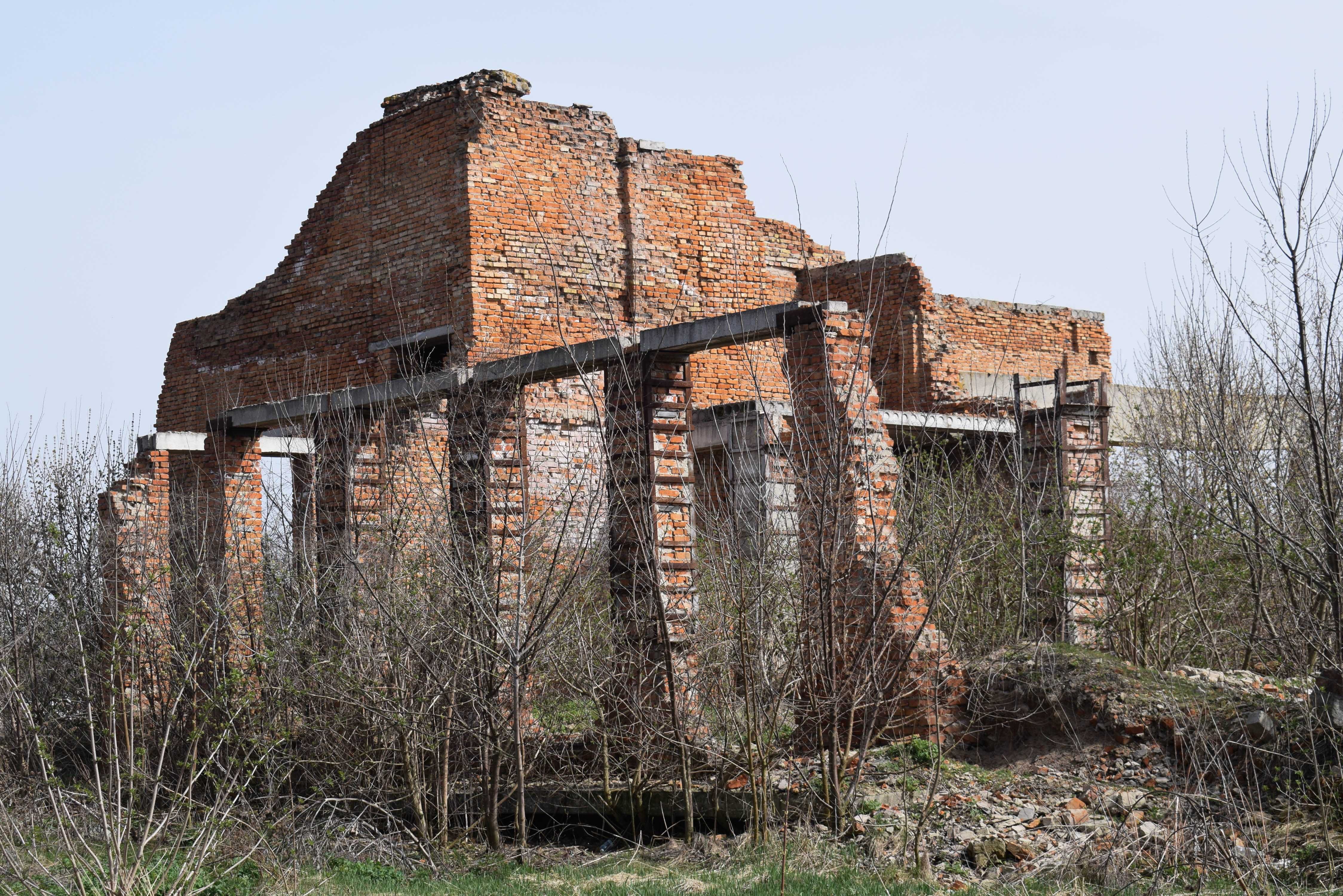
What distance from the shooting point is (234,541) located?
11945mm

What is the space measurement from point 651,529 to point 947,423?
25.2 feet

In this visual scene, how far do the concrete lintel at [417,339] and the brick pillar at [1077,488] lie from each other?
6.73 m

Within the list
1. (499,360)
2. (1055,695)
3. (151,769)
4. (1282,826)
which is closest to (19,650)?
(151,769)

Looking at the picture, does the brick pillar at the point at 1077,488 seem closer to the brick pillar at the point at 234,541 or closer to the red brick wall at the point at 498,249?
the red brick wall at the point at 498,249

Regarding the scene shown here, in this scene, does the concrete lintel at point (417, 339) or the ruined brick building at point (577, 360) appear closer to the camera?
the ruined brick building at point (577, 360)

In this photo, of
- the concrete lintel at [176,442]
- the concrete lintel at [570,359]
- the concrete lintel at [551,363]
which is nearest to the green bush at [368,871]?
the concrete lintel at [570,359]

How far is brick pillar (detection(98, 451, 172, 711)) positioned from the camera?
9.31m

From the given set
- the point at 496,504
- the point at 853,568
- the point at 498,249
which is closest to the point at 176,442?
the point at 498,249

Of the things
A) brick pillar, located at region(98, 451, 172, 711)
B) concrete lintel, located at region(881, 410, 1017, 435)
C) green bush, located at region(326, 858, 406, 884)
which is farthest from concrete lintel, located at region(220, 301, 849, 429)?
concrete lintel, located at region(881, 410, 1017, 435)

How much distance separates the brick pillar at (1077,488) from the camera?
11.0m

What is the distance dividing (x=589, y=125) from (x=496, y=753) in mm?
10854

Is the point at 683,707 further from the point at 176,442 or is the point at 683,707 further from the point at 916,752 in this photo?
the point at 176,442

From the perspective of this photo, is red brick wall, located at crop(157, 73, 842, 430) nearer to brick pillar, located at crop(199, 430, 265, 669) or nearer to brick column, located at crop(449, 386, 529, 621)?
brick pillar, located at crop(199, 430, 265, 669)

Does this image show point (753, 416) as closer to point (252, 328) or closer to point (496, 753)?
point (496, 753)
